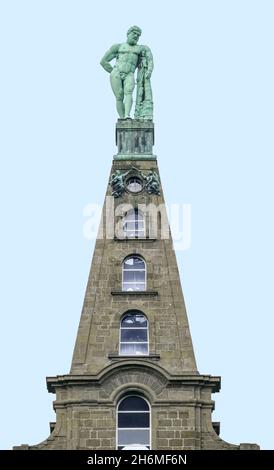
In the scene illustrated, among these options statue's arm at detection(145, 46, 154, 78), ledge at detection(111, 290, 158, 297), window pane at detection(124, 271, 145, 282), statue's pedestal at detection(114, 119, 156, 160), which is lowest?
ledge at detection(111, 290, 158, 297)

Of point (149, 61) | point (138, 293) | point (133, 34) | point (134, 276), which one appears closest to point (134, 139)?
point (149, 61)

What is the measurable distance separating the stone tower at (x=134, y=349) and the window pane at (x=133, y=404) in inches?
1.7

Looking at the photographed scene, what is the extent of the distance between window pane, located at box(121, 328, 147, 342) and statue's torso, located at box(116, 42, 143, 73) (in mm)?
13668

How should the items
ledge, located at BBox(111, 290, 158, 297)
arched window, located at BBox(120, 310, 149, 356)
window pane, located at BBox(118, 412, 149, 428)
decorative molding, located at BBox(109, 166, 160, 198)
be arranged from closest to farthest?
window pane, located at BBox(118, 412, 149, 428) → arched window, located at BBox(120, 310, 149, 356) → ledge, located at BBox(111, 290, 158, 297) → decorative molding, located at BBox(109, 166, 160, 198)

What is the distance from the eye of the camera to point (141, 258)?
104062 mm

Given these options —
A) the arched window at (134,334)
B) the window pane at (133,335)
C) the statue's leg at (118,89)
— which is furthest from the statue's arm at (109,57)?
the window pane at (133,335)

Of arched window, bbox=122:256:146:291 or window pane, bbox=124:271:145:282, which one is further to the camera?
window pane, bbox=124:271:145:282

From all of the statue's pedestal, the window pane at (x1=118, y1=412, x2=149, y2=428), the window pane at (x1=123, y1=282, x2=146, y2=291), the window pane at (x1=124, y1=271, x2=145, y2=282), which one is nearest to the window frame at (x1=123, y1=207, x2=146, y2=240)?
the window pane at (x1=124, y1=271, x2=145, y2=282)

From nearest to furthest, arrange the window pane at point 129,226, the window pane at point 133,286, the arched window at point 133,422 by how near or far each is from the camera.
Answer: the arched window at point 133,422, the window pane at point 133,286, the window pane at point 129,226

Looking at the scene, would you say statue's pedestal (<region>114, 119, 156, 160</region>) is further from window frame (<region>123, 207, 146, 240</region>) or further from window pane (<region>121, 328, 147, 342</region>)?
window pane (<region>121, 328, 147, 342</region>)

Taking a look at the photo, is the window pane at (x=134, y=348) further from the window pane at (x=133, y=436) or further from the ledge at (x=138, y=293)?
the window pane at (x=133, y=436)

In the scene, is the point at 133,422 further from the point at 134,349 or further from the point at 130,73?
the point at 130,73

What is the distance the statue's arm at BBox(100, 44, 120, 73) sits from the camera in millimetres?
109500

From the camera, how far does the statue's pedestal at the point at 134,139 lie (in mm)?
Answer: 106688
